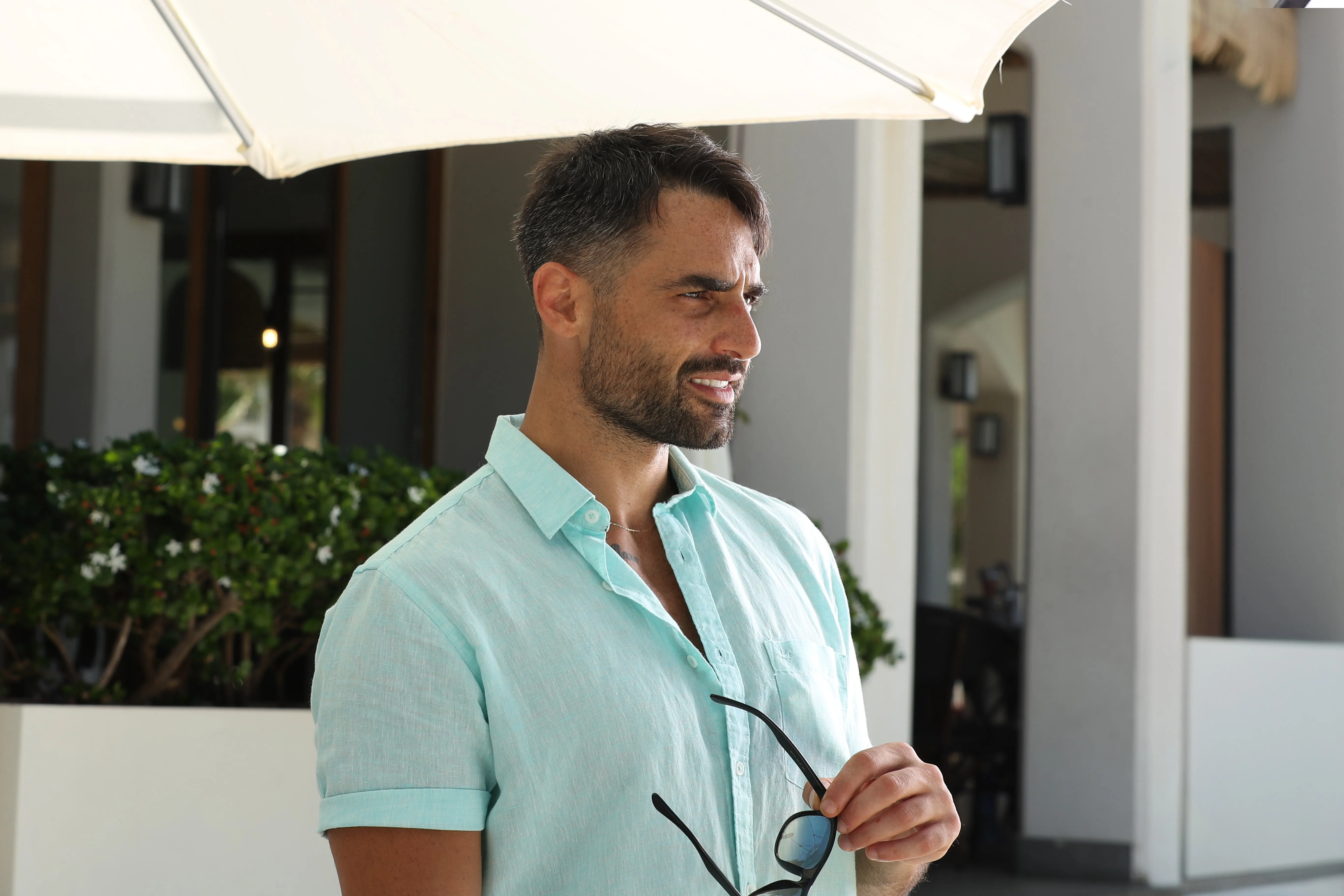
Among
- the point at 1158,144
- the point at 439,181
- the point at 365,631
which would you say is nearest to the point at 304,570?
the point at 365,631

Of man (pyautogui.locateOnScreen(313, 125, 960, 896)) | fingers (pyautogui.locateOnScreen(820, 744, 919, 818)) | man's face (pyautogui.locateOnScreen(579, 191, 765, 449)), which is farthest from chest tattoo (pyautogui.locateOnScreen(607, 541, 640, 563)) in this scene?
fingers (pyautogui.locateOnScreen(820, 744, 919, 818))

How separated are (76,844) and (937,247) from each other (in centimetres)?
1101

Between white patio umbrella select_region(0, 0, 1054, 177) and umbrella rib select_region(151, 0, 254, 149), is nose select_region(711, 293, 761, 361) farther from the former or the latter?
umbrella rib select_region(151, 0, 254, 149)

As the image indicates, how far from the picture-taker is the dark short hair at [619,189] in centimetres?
168

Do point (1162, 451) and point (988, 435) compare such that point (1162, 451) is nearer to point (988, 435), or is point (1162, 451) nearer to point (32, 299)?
point (32, 299)

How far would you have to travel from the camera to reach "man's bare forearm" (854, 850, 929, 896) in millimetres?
1677

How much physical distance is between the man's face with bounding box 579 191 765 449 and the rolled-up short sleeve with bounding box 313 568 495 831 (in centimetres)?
37

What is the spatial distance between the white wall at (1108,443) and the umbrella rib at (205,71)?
179 inches

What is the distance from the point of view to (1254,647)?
255 inches

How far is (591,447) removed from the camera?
1.71 meters

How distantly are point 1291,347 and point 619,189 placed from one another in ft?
23.1

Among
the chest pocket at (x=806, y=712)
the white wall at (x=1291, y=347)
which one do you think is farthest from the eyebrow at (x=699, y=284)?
the white wall at (x=1291, y=347)

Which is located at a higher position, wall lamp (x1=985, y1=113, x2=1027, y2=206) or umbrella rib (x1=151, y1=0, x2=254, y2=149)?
wall lamp (x1=985, y1=113, x2=1027, y2=206)

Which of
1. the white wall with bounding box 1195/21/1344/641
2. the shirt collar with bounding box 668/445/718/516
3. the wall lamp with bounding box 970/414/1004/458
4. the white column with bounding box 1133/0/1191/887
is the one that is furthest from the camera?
the wall lamp with bounding box 970/414/1004/458
